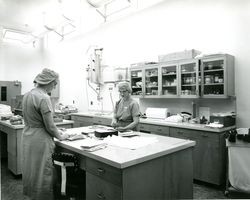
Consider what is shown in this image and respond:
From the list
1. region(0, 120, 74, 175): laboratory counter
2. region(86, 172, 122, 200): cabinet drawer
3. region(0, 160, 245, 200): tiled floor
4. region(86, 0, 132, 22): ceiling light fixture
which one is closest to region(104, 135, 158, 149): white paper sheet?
region(86, 172, 122, 200): cabinet drawer

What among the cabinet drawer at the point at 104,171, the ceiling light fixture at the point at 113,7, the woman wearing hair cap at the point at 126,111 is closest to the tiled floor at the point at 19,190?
the woman wearing hair cap at the point at 126,111

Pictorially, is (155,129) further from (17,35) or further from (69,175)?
(17,35)

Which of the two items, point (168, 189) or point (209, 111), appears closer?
point (168, 189)

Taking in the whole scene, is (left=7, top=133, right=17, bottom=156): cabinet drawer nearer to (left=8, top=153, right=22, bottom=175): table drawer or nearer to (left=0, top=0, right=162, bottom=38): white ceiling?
(left=8, top=153, right=22, bottom=175): table drawer

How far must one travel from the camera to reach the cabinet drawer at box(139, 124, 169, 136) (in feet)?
11.0

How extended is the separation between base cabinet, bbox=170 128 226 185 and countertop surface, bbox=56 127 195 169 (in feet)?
3.30

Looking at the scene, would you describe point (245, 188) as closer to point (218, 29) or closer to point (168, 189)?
point (168, 189)

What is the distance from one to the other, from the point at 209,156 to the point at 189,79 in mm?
1235

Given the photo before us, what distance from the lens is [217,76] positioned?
320cm

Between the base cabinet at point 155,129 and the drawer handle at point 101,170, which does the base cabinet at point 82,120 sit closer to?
the base cabinet at point 155,129

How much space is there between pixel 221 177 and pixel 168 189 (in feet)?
4.69

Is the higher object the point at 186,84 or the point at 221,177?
the point at 186,84

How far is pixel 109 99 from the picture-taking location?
5.27 m

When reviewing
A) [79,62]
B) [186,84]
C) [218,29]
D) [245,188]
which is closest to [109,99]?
[79,62]
